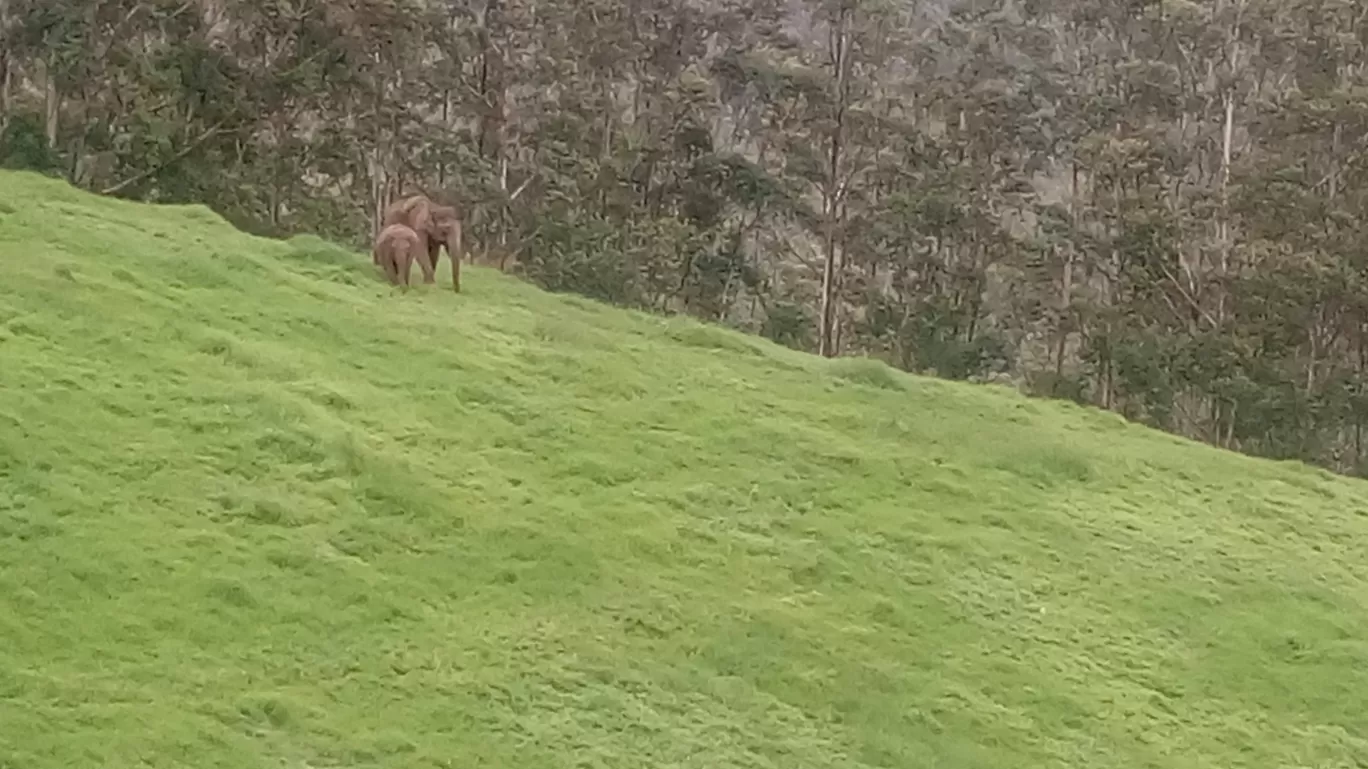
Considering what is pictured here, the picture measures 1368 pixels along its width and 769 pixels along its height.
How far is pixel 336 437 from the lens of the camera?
862cm

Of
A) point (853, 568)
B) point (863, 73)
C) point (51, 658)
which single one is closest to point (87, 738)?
point (51, 658)

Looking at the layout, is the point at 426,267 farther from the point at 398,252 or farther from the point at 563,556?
the point at 563,556

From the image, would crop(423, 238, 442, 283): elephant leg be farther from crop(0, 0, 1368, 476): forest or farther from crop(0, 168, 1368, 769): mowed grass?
crop(0, 0, 1368, 476): forest

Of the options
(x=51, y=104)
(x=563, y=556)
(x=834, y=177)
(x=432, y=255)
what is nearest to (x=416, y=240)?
(x=432, y=255)

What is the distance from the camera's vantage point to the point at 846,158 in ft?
95.1

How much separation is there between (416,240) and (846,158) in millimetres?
16966

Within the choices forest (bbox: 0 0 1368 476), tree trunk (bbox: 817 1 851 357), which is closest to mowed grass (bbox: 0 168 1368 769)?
forest (bbox: 0 0 1368 476)

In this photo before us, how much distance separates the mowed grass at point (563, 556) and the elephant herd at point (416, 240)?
285 mm

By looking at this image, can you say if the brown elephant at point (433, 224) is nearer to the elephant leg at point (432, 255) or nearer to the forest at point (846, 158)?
the elephant leg at point (432, 255)

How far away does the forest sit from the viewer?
23.0m

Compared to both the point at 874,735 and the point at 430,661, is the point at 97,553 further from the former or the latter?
the point at 874,735

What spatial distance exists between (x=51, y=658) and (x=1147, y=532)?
7215 millimetres

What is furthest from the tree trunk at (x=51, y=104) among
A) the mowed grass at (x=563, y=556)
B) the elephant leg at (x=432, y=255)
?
the elephant leg at (x=432, y=255)

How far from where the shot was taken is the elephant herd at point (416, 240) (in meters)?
12.9
